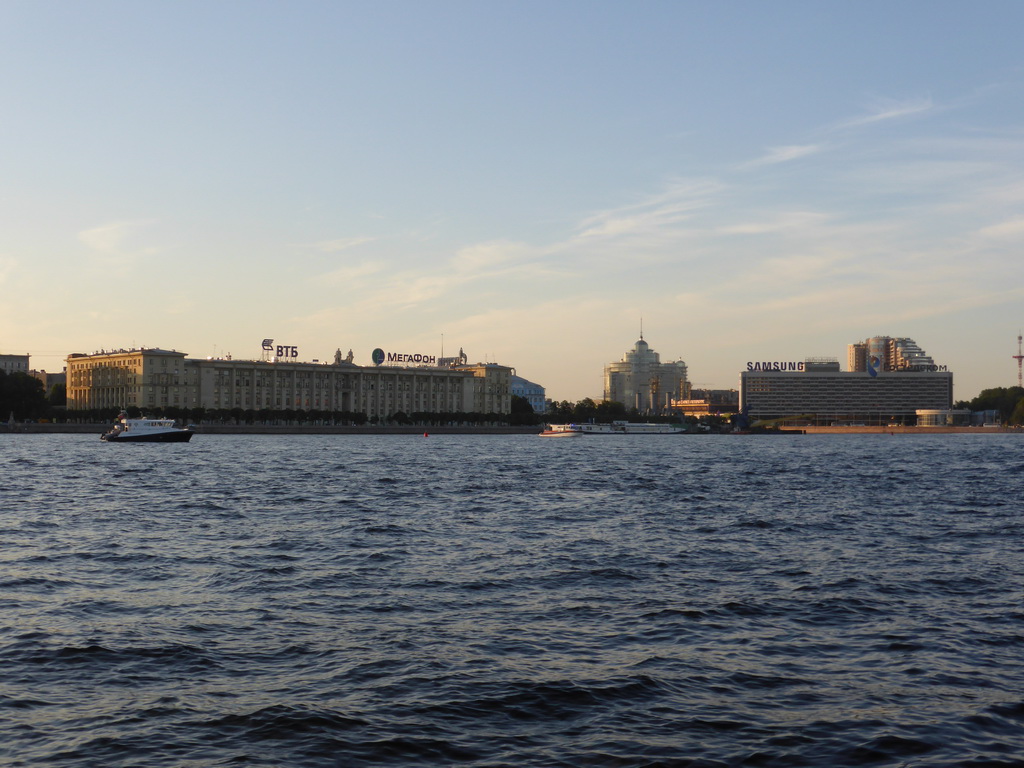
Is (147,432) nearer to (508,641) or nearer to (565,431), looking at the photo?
(565,431)

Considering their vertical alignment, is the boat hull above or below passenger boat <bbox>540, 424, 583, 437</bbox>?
above

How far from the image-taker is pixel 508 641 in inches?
573

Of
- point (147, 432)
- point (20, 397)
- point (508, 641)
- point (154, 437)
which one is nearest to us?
point (508, 641)

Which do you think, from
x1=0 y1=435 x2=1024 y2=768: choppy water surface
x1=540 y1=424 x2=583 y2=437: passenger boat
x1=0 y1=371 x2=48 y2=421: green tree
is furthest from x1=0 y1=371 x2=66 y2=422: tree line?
x1=0 y1=435 x2=1024 y2=768: choppy water surface

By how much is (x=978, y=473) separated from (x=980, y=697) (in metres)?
57.5

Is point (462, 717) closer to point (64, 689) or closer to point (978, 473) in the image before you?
point (64, 689)

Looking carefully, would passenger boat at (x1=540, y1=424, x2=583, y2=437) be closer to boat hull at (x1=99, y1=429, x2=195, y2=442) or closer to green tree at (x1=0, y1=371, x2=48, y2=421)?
boat hull at (x1=99, y1=429, x2=195, y2=442)

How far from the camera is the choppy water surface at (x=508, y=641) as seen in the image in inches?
404


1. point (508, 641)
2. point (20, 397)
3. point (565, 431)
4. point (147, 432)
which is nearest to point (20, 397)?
point (20, 397)

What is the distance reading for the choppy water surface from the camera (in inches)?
404

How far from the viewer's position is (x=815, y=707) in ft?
37.4

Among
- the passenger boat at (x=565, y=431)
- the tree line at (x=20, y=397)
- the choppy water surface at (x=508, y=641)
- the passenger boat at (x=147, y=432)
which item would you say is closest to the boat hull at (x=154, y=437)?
the passenger boat at (x=147, y=432)

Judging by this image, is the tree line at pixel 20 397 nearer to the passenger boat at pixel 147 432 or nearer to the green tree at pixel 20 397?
the green tree at pixel 20 397

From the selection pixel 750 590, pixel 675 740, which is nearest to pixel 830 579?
pixel 750 590
